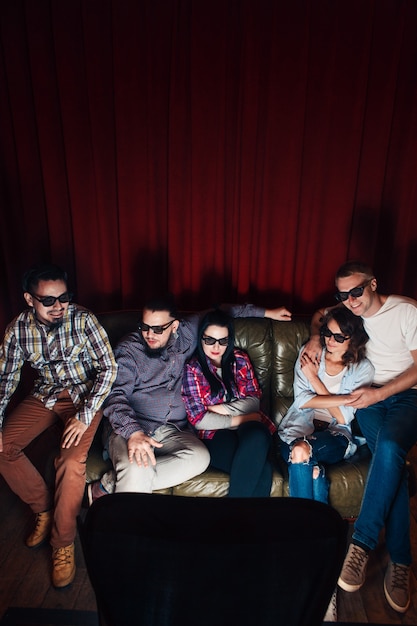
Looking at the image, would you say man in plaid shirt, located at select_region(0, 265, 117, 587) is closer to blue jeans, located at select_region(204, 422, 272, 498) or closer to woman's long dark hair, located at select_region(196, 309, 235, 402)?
woman's long dark hair, located at select_region(196, 309, 235, 402)

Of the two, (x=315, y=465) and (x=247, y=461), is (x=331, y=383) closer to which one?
(x=315, y=465)

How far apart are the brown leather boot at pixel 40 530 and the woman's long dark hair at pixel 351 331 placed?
5.27ft

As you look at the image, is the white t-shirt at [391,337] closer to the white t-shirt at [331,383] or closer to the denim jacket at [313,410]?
the denim jacket at [313,410]

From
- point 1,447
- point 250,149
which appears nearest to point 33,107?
point 250,149

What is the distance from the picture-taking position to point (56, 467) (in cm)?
203

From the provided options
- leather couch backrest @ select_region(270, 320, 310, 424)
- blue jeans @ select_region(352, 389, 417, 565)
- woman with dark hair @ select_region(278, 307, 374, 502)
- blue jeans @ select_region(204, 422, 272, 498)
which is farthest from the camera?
leather couch backrest @ select_region(270, 320, 310, 424)

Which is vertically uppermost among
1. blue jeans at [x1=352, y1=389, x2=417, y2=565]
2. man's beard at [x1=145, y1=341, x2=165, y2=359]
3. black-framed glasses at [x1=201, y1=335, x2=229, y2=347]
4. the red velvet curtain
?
the red velvet curtain

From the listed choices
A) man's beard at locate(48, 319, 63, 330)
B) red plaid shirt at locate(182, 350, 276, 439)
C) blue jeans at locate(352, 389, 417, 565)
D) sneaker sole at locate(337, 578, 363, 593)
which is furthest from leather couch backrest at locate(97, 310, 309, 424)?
sneaker sole at locate(337, 578, 363, 593)

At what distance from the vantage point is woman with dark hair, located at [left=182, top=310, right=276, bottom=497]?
2.04 metres

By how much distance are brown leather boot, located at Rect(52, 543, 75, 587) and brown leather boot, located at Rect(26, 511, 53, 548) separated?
18cm

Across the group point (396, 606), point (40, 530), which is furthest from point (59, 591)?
point (396, 606)

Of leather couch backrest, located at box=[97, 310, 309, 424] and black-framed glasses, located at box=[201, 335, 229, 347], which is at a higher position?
black-framed glasses, located at box=[201, 335, 229, 347]

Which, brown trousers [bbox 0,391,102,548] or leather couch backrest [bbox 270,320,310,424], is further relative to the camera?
leather couch backrest [bbox 270,320,310,424]

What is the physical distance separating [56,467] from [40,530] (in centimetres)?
36
